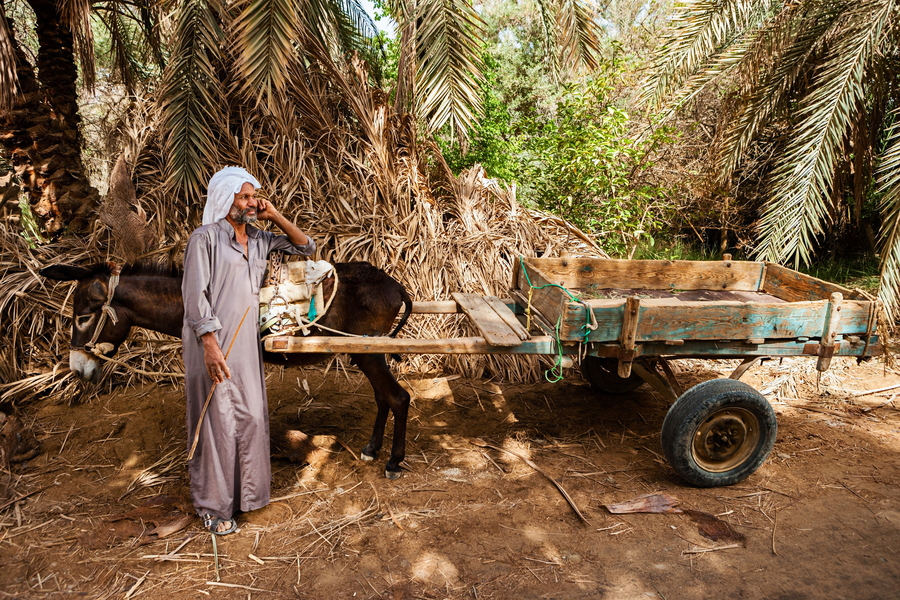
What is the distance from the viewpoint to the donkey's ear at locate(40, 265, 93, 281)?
297 cm

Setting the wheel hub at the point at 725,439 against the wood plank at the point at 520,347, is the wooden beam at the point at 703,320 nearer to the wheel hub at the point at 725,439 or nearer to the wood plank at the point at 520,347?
the wood plank at the point at 520,347

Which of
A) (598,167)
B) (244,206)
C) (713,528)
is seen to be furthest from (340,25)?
(713,528)

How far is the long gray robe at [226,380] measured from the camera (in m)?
2.83

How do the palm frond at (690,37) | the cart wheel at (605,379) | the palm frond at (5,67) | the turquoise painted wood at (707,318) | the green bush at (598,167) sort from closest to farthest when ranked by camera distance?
1. the turquoise painted wood at (707,318)
2. the palm frond at (5,67)
3. the cart wheel at (605,379)
4. the palm frond at (690,37)
5. the green bush at (598,167)

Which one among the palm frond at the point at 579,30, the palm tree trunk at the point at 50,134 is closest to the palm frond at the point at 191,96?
the palm tree trunk at the point at 50,134

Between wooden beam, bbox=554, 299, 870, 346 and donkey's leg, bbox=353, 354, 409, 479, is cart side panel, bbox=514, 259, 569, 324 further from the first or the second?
donkey's leg, bbox=353, 354, 409, 479

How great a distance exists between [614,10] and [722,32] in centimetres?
1042

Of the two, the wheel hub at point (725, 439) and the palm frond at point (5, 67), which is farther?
the palm frond at point (5, 67)

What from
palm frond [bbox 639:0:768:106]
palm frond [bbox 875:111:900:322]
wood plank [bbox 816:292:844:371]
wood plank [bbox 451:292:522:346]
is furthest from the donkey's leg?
palm frond [bbox 639:0:768:106]

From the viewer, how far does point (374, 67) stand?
7422 millimetres

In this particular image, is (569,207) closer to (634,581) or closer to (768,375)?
(768,375)

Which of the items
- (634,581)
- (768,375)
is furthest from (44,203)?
(768,375)

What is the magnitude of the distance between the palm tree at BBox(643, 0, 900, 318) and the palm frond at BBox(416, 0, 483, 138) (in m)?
3.35

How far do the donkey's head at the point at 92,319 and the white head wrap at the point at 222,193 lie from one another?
76cm
